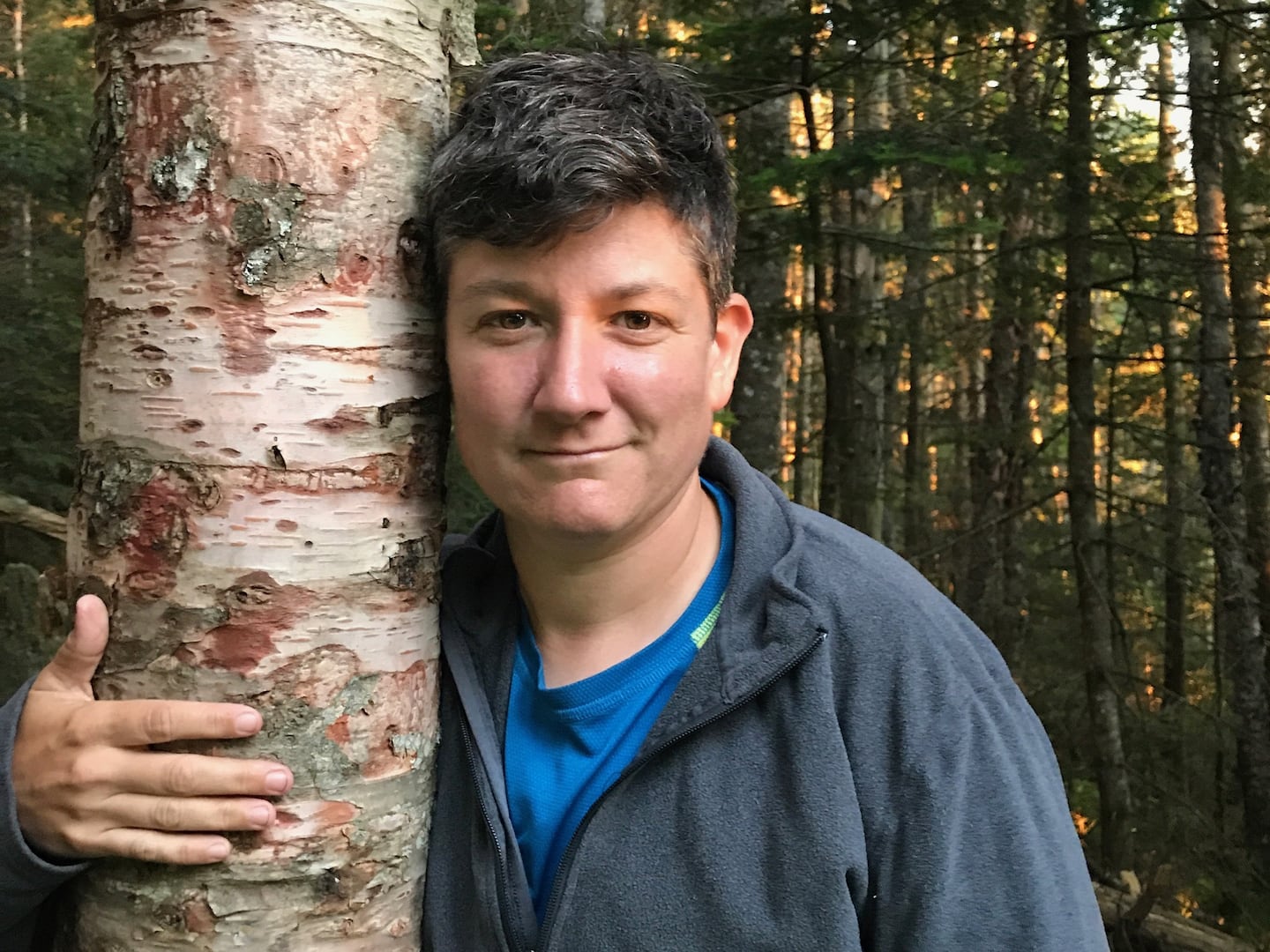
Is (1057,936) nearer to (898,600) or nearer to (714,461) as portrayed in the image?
(898,600)

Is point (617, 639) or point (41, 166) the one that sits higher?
point (41, 166)

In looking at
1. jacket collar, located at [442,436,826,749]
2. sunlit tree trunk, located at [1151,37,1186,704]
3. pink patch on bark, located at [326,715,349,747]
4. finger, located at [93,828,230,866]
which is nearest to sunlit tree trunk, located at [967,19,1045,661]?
sunlit tree trunk, located at [1151,37,1186,704]

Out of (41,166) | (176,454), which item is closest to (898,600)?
(176,454)

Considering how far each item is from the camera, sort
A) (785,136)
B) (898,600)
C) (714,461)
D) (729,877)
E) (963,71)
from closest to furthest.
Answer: (729,877), (898,600), (714,461), (785,136), (963,71)

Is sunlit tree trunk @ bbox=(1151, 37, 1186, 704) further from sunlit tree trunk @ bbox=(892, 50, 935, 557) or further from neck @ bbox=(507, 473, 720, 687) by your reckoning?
neck @ bbox=(507, 473, 720, 687)

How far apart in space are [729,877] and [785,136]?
19.1ft

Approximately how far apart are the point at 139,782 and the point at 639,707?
2.66ft

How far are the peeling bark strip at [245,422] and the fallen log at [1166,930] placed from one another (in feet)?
13.7

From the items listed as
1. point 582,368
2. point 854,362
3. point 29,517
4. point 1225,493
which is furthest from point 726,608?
point 1225,493

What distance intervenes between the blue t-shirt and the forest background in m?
2.22

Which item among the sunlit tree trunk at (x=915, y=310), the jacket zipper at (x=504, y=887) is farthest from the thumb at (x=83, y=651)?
the sunlit tree trunk at (x=915, y=310)

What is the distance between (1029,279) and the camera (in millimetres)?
5996

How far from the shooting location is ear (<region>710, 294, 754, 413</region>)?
1757 millimetres

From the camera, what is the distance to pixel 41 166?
4867 mm
